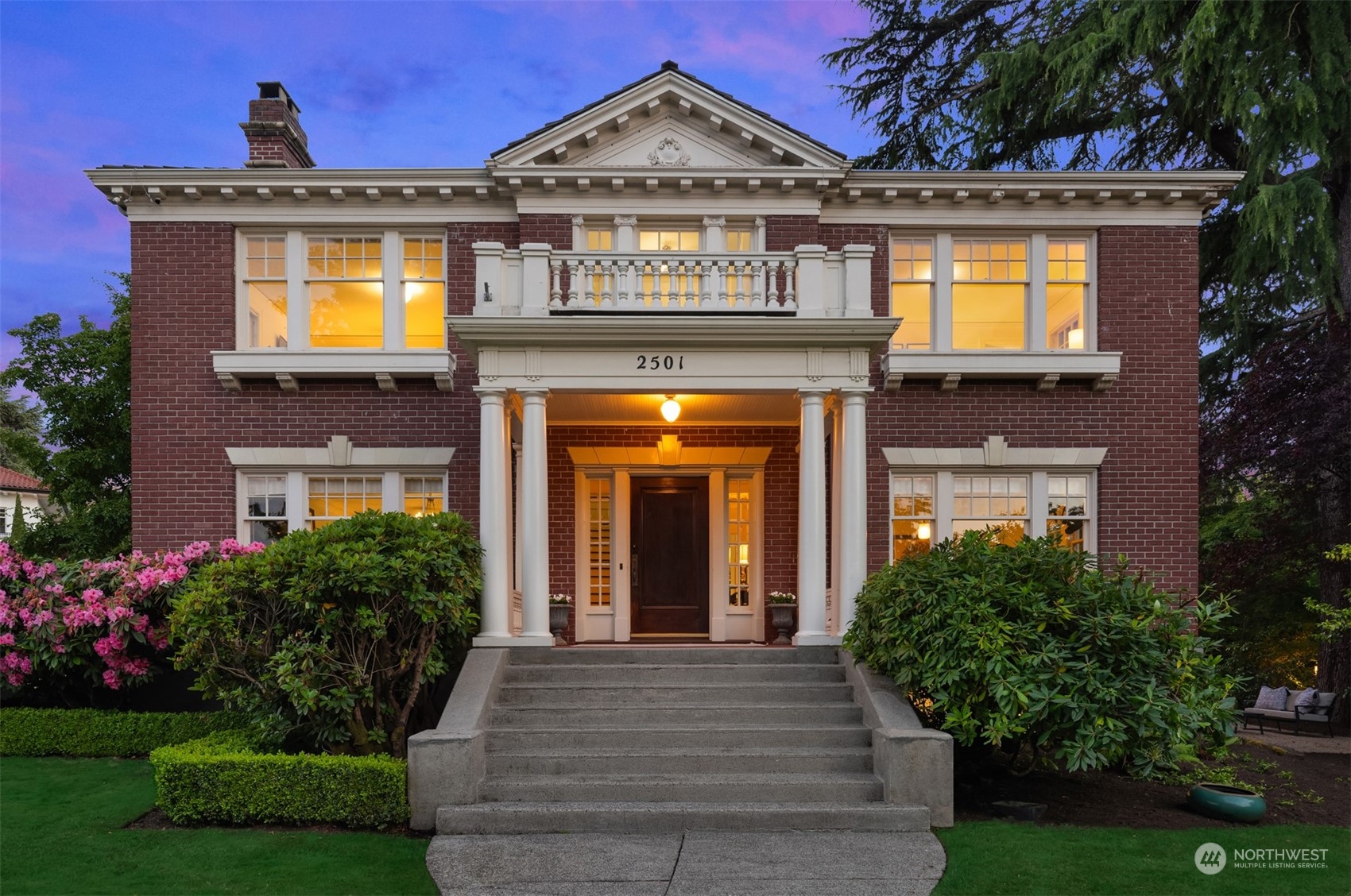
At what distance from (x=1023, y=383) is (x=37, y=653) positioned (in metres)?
13.1

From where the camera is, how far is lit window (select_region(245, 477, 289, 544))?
472 inches

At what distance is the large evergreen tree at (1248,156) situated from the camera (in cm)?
1352

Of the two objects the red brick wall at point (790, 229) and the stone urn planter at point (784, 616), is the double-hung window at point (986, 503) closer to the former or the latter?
the stone urn planter at point (784, 616)

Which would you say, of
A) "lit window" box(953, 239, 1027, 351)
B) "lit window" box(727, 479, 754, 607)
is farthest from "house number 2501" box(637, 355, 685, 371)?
"lit window" box(953, 239, 1027, 351)

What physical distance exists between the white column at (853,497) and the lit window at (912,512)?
247 centimetres

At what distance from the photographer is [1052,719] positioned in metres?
7.20

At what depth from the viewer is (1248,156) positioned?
14164 mm

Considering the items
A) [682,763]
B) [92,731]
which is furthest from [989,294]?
[92,731]

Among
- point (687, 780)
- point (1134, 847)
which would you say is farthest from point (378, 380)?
point (1134, 847)

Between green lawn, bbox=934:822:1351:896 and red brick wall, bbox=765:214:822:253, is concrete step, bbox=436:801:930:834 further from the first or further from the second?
red brick wall, bbox=765:214:822:253

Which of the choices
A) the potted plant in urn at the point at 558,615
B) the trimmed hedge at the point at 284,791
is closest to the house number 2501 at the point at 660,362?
the potted plant in urn at the point at 558,615

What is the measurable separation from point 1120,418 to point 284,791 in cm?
1140

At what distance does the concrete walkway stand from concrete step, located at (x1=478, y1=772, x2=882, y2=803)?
0.40 m

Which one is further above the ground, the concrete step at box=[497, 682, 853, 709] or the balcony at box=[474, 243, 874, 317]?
the balcony at box=[474, 243, 874, 317]
